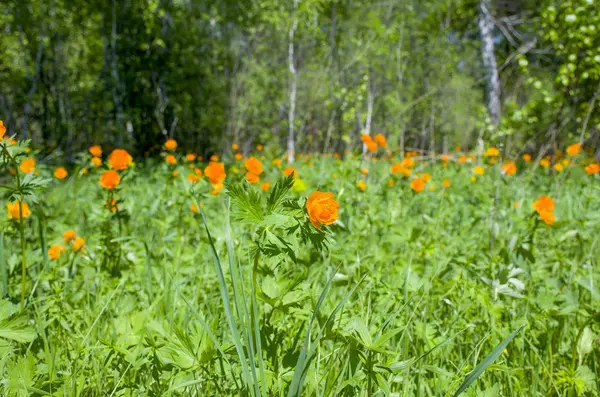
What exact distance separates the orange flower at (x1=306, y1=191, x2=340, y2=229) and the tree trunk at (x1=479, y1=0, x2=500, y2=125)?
7.49 m

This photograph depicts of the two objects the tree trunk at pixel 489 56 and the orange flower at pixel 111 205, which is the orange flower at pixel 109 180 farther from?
the tree trunk at pixel 489 56

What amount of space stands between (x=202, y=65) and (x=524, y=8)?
9.57 m

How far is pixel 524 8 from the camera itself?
470 inches

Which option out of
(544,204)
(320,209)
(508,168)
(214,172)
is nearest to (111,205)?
(214,172)

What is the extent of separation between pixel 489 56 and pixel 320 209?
836 cm

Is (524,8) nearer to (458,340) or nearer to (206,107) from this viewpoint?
(206,107)

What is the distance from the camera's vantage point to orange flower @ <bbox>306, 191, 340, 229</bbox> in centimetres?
80

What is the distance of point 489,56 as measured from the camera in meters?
7.80

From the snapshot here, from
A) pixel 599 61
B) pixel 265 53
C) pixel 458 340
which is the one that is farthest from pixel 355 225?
pixel 265 53

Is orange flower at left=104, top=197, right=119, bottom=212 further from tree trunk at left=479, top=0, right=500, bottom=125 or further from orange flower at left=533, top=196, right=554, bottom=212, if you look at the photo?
tree trunk at left=479, top=0, right=500, bottom=125

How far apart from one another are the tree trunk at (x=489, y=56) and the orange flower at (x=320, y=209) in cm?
749

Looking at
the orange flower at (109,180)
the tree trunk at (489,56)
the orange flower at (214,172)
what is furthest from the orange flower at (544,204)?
the tree trunk at (489,56)

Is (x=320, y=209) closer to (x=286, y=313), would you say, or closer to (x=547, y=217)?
(x=286, y=313)

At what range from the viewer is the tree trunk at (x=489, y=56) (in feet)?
24.4
